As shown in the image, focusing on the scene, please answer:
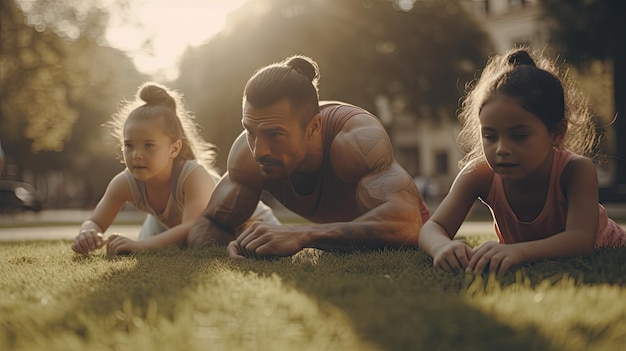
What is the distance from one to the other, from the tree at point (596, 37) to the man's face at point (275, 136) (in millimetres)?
18625

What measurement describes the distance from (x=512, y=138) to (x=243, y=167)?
2014 millimetres

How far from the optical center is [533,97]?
3.45m

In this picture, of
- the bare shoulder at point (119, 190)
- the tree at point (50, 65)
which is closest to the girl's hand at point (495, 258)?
the bare shoulder at point (119, 190)

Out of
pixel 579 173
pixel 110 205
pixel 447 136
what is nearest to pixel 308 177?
pixel 579 173

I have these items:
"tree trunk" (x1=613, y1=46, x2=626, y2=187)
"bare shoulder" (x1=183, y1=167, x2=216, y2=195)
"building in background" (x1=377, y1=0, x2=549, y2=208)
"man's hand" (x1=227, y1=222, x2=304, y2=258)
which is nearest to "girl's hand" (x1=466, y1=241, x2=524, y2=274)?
"man's hand" (x1=227, y1=222, x2=304, y2=258)

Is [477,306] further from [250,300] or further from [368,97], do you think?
[368,97]

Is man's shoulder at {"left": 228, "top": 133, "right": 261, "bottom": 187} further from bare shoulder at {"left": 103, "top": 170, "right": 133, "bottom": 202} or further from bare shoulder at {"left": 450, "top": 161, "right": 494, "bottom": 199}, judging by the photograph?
bare shoulder at {"left": 450, "top": 161, "right": 494, "bottom": 199}

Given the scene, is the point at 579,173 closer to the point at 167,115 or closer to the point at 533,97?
the point at 533,97

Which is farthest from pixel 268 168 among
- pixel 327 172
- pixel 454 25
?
pixel 454 25

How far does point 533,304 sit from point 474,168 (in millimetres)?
1710

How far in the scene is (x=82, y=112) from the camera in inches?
1532

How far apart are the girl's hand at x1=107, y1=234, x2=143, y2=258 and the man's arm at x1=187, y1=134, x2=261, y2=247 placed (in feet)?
1.36

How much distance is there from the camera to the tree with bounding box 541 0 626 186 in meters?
21.5

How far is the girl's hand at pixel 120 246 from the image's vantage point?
4.68 metres
